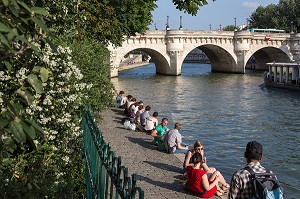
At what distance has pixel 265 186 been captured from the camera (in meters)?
4.61

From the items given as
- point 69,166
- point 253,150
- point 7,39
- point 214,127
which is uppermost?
point 7,39

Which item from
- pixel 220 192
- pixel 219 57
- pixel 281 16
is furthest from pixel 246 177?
pixel 281 16

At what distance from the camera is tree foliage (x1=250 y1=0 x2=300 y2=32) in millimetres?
77525

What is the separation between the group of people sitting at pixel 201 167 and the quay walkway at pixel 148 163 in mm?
230

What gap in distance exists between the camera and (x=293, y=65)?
122 ft

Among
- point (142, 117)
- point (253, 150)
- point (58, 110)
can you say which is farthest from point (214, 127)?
point (253, 150)

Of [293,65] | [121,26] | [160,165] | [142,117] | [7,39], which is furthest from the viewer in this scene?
[293,65]

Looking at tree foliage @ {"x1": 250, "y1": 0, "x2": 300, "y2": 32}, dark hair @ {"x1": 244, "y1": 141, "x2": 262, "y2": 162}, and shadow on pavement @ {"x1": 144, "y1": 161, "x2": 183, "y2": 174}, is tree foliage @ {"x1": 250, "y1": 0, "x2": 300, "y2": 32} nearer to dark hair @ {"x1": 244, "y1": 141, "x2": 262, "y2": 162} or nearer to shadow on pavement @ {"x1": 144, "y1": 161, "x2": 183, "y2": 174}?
shadow on pavement @ {"x1": 144, "y1": 161, "x2": 183, "y2": 174}

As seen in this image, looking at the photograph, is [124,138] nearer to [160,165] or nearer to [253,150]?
[160,165]

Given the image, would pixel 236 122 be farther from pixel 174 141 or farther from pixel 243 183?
pixel 243 183

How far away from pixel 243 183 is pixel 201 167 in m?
4.29

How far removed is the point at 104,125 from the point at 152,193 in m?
7.80

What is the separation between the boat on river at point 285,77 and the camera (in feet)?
120

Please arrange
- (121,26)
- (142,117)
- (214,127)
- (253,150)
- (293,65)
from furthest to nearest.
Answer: (293,65) → (121,26) → (214,127) → (142,117) → (253,150)
